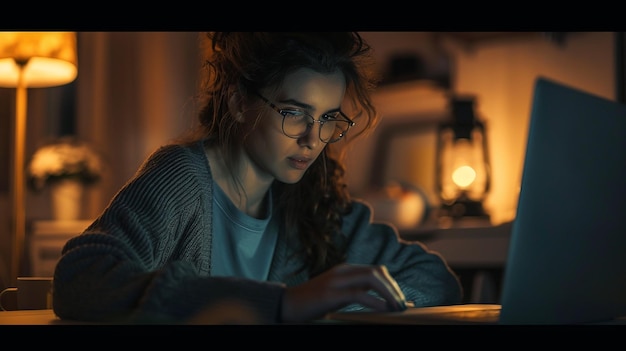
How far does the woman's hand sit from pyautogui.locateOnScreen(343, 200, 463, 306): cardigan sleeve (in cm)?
47

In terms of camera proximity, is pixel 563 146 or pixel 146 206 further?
pixel 146 206

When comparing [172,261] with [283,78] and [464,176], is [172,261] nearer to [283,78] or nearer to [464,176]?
[283,78]

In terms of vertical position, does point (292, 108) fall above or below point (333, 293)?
above

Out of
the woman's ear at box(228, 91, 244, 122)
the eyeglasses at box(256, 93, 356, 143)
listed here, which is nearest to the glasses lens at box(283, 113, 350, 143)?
the eyeglasses at box(256, 93, 356, 143)

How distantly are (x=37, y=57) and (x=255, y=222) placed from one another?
1.52 metres

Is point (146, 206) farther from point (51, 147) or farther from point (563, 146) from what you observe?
point (51, 147)

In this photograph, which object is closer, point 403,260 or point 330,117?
point 330,117

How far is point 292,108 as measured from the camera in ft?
3.76

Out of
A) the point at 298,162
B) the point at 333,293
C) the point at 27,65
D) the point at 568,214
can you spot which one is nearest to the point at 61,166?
the point at 27,65

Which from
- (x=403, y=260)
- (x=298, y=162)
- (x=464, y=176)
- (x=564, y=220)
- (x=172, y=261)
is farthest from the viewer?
(x=464, y=176)

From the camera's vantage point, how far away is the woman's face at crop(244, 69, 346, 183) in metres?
1.14

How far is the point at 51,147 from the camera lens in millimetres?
2965
